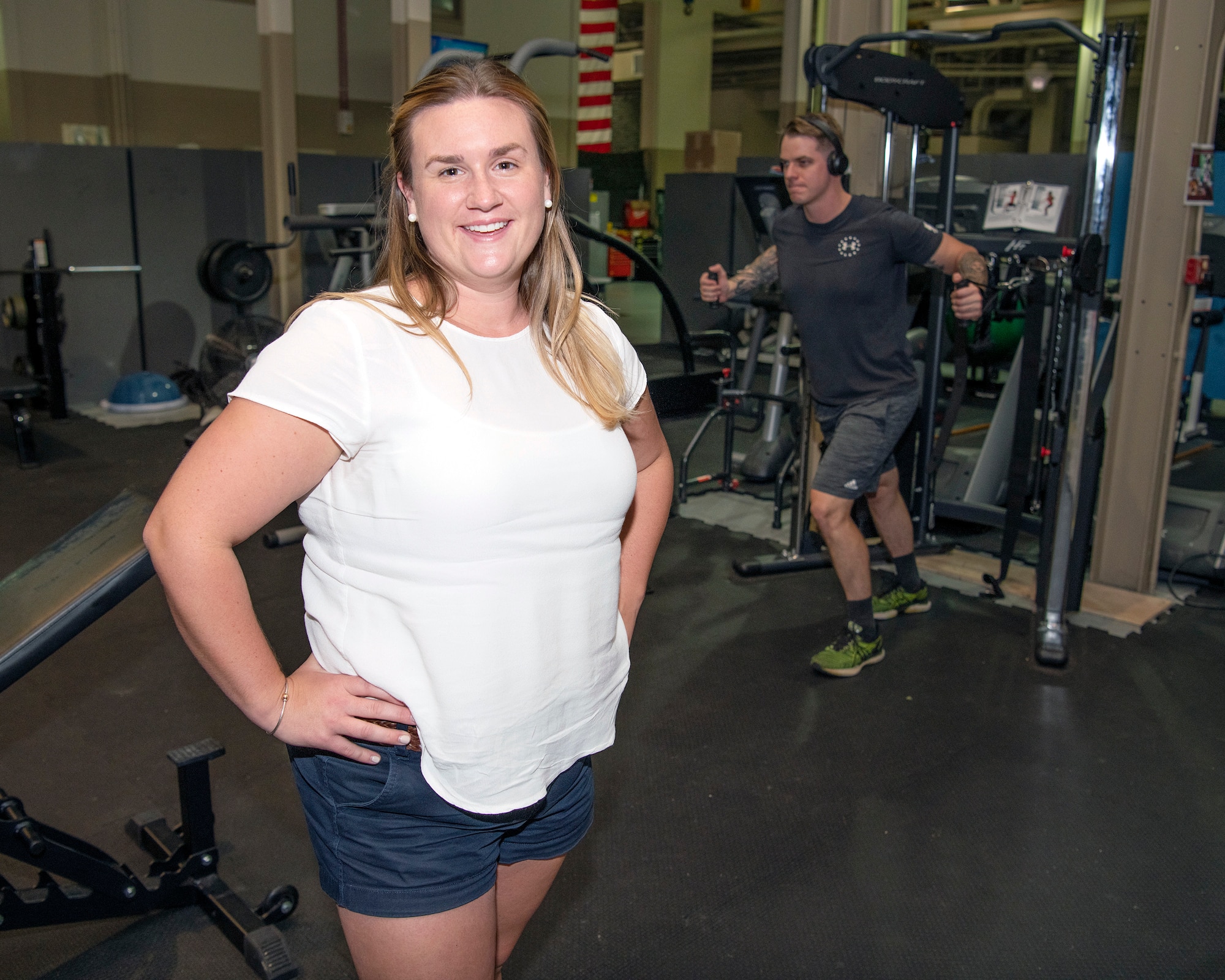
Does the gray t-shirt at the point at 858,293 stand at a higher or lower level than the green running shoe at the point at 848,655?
higher

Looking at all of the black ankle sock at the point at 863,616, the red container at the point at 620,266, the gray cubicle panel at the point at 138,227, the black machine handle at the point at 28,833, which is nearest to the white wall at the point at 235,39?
the gray cubicle panel at the point at 138,227

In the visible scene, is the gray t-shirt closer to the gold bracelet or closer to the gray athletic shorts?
the gray athletic shorts

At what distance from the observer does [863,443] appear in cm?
307

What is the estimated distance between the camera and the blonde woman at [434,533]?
0.94 m

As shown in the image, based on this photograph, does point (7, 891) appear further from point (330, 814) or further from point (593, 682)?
point (593, 682)

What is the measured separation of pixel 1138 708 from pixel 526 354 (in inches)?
99.2

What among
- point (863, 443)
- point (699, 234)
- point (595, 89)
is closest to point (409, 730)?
point (863, 443)

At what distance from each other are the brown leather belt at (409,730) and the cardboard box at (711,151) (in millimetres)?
9047

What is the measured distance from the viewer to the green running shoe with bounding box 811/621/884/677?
311 centimetres

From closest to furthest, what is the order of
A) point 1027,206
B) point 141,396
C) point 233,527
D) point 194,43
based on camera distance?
point 233,527
point 1027,206
point 141,396
point 194,43

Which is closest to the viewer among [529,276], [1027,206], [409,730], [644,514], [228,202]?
[409,730]

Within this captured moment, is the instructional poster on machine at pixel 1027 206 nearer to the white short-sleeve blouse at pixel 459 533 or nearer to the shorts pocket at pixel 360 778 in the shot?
the white short-sleeve blouse at pixel 459 533

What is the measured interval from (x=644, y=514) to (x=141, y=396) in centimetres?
596

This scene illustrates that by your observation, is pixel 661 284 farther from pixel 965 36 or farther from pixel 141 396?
pixel 141 396
